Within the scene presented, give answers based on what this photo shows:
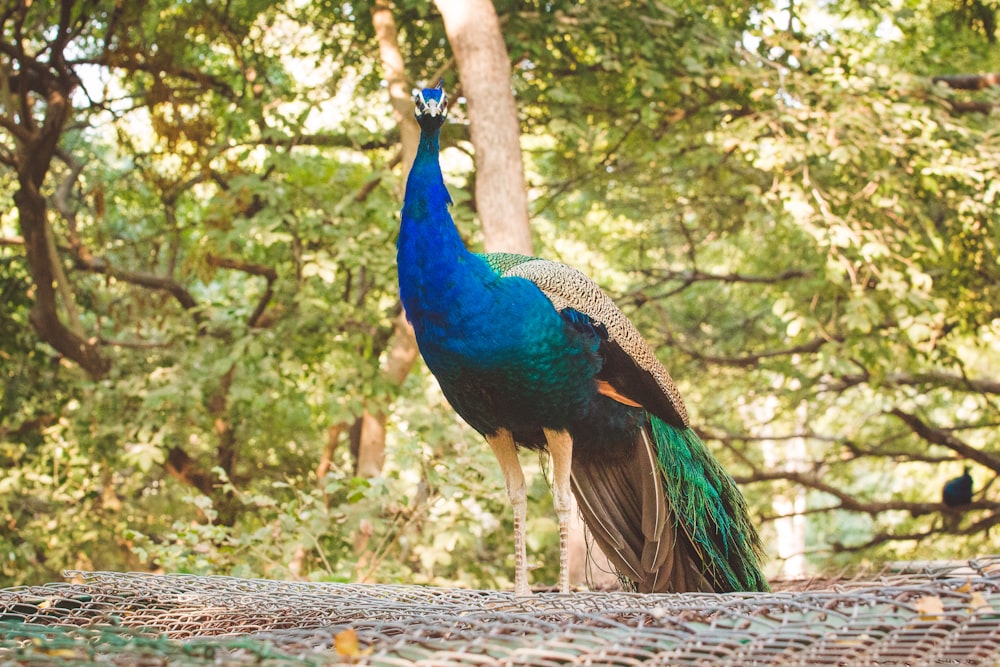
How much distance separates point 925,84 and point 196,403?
4.66 metres

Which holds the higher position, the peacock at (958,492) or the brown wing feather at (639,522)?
the peacock at (958,492)

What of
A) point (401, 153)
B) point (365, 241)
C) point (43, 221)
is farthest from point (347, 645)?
point (43, 221)

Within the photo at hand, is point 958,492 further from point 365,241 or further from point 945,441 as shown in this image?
point 365,241

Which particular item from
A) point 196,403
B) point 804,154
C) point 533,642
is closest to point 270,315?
point 196,403

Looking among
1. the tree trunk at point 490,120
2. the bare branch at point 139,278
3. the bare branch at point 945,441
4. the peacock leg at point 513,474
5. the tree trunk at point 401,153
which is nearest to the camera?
the peacock leg at point 513,474

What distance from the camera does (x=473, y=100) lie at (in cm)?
504

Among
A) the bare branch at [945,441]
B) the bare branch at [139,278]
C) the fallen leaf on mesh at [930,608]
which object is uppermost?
the bare branch at [139,278]

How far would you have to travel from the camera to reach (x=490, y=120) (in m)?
5.00

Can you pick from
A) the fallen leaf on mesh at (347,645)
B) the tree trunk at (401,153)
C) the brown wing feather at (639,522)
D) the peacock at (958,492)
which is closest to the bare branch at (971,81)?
the peacock at (958,492)

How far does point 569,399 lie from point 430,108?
0.95 m

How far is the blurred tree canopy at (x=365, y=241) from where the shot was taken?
5.66 meters

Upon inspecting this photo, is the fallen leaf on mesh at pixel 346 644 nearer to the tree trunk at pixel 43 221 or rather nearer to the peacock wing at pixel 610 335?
the peacock wing at pixel 610 335

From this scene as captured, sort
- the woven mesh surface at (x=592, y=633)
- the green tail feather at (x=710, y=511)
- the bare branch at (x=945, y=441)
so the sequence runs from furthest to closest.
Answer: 1. the bare branch at (x=945, y=441)
2. the green tail feather at (x=710, y=511)
3. the woven mesh surface at (x=592, y=633)

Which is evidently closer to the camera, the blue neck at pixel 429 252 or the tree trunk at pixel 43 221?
the blue neck at pixel 429 252
